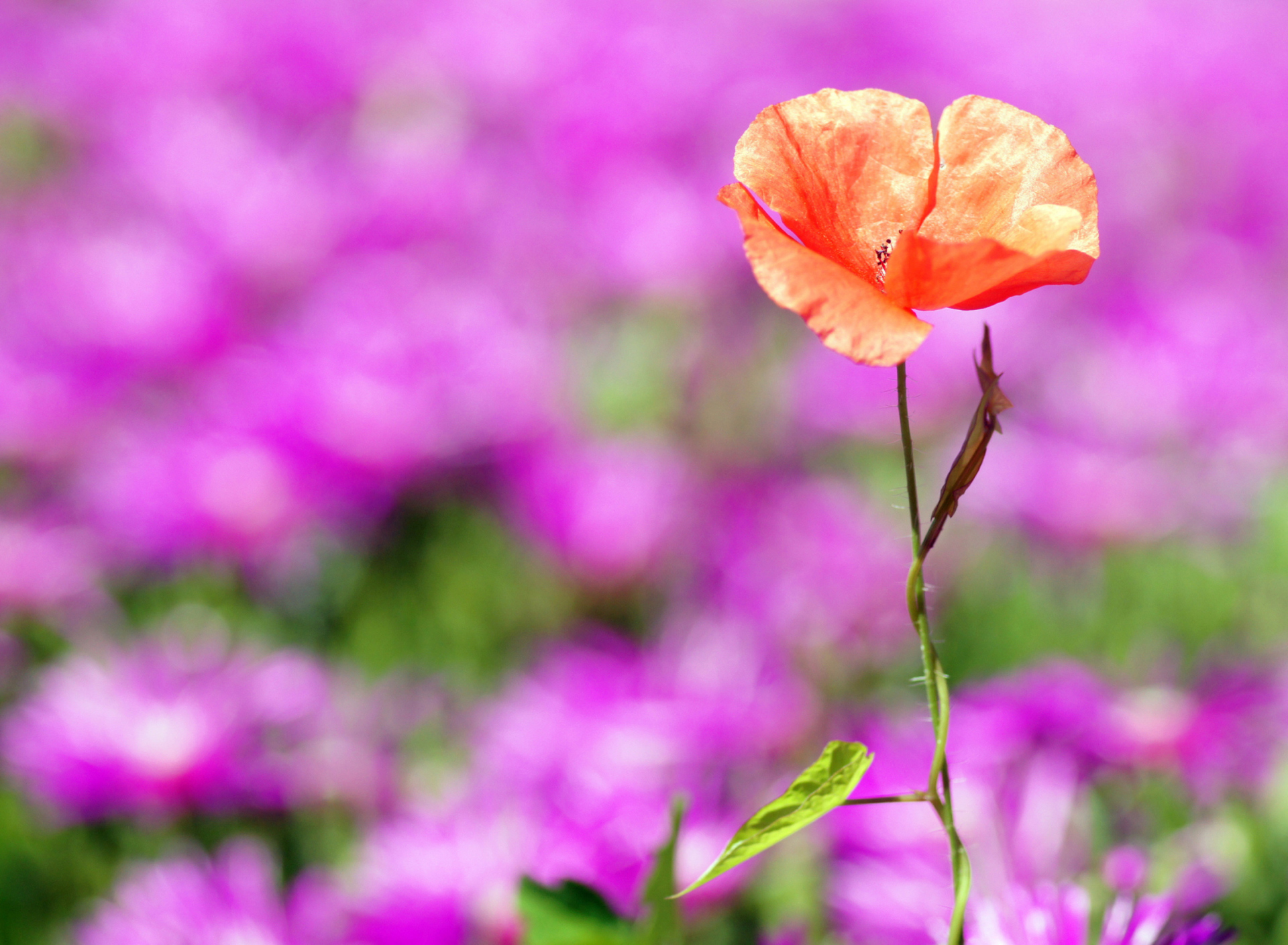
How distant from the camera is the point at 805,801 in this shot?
0.97 ft

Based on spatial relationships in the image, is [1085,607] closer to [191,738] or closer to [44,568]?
[191,738]

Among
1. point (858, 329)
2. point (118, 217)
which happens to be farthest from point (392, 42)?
point (858, 329)

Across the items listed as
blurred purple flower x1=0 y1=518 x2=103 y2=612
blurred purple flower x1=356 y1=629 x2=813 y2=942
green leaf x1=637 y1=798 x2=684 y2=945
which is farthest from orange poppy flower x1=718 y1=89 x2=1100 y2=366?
blurred purple flower x1=0 y1=518 x2=103 y2=612

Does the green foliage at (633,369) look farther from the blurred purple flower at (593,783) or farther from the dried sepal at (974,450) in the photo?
the dried sepal at (974,450)

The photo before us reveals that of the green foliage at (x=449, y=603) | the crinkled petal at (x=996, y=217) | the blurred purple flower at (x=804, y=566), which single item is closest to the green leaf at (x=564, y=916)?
the crinkled petal at (x=996, y=217)

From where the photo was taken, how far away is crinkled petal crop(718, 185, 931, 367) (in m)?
0.27

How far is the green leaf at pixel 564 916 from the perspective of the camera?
1.35 ft

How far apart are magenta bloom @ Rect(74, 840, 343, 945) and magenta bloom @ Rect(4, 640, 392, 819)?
7 cm

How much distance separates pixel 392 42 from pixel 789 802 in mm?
1736

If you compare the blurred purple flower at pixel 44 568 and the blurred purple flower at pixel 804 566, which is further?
the blurred purple flower at pixel 44 568

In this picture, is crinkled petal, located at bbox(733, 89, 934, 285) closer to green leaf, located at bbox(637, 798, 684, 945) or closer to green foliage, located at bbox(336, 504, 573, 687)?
green leaf, located at bbox(637, 798, 684, 945)

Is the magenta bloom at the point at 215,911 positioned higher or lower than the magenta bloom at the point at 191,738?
lower

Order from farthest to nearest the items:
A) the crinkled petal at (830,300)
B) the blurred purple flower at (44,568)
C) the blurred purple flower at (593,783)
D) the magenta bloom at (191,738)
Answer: the blurred purple flower at (44,568) → the magenta bloom at (191,738) → the blurred purple flower at (593,783) → the crinkled petal at (830,300)

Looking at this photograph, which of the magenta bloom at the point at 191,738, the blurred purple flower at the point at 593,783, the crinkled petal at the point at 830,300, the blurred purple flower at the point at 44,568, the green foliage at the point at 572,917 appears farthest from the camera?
the blurred purple flower at the point at 44,568
